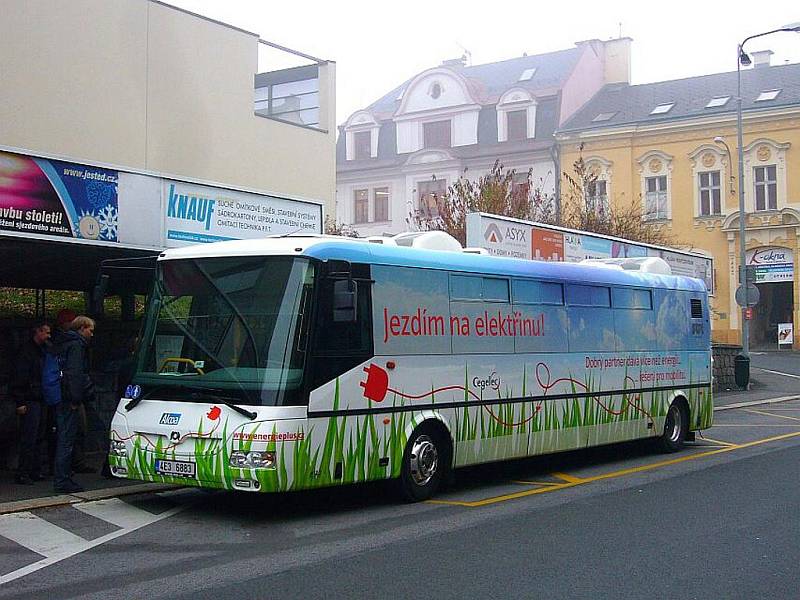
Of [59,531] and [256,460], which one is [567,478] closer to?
[256,460]

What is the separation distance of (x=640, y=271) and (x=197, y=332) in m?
Answer: 8.41

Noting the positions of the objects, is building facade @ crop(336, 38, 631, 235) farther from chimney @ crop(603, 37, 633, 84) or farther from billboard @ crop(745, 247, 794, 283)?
billboard @ crop(745, 247, 794, 283)

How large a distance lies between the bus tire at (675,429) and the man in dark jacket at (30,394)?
29.9 ft

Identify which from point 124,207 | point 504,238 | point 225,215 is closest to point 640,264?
point 504,238

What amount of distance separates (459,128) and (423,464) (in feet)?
155

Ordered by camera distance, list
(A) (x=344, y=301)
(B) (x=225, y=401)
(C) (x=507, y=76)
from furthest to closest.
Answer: (C) (x=507, y=76) → (A) (x=344, y=301) → (B) (x=225, y=401)

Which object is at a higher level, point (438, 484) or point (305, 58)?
point (305, 58)

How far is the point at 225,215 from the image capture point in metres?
14.6

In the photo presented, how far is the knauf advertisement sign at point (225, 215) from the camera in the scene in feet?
45.2

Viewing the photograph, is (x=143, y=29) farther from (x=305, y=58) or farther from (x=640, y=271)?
(x=640, y=271)

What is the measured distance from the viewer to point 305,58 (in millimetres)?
22016

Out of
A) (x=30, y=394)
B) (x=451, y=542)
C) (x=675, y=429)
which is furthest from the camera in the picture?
(x=675, y=429)

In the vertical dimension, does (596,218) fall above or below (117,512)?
above

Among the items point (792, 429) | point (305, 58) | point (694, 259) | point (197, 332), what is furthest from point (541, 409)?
point (694, 259)
